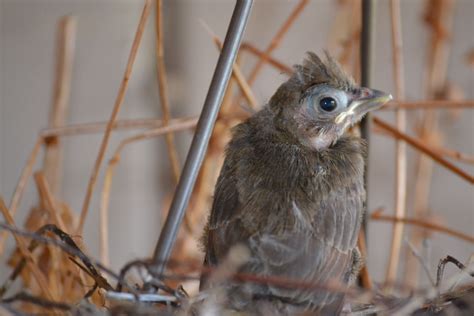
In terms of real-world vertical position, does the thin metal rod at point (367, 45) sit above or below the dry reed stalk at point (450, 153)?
above

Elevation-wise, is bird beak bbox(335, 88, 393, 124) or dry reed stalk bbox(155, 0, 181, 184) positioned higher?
dry reed stalk bbox(155, 0, 181, 184)

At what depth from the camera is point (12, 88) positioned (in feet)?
6.88

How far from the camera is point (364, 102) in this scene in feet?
3.21

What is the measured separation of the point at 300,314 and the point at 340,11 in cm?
91

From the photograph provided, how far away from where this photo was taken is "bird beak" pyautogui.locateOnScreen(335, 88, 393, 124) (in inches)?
37.9

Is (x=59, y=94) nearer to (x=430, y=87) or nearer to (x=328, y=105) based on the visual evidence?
(x=328, y=105)

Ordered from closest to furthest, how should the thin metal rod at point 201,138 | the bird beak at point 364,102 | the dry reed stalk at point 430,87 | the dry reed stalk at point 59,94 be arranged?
the thin metal rod at point 201,138 < the bird beak at point 364,102 < the dry reed stalk at point 59,94 < the dry reed stalk at point 430,87

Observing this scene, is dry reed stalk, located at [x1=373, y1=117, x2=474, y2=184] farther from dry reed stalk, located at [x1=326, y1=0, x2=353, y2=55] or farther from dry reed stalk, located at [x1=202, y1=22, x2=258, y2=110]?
dry reed stalk, located at [x1=326, y1=0, x2=353, y2=55]

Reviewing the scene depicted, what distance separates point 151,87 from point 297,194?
4.85 feet

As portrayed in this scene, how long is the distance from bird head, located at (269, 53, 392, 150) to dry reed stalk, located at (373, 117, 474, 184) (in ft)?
0.32

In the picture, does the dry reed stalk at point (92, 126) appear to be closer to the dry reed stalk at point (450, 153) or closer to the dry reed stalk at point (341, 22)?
the dry reed stalk at point (450, 153)

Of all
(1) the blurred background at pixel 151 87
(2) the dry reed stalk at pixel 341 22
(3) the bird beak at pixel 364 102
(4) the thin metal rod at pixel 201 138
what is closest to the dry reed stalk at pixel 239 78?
(3) the bird beak at pixel 364 102

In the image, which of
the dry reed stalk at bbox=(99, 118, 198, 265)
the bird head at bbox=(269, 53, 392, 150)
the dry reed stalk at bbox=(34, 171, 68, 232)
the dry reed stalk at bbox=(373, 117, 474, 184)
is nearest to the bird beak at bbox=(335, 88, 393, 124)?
the bird head at bbox=(269, 53, 392, 150)

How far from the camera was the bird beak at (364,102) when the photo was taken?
0.96 meters
